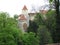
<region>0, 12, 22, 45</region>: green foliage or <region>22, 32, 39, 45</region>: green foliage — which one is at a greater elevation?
<region>0, 12, 22, 45</region>: green foliage

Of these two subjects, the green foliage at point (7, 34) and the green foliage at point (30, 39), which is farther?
the green foliage at point (30, 39)

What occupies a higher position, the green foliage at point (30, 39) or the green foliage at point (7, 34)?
the green foliage at point (7, 34)

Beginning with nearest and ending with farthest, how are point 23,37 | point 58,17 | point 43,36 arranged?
point 58,17
point 23,37
point 43,36

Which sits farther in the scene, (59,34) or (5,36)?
(5,36)

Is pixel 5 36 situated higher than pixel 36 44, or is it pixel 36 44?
pixel 5 36

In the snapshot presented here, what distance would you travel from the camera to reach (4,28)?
29094mm

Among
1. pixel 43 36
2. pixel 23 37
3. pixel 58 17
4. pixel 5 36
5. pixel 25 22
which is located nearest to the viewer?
pixel 58 17

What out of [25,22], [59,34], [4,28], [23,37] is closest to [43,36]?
[23,37]

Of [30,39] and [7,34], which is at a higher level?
[7,34]

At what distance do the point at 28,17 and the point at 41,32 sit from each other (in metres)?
38.6

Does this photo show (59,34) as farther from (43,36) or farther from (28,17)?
(28,17)

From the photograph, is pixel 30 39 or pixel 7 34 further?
pixel 30 39

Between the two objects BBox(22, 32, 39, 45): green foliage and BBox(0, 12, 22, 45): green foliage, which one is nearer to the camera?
BBox(0, 12, 22, 45): green foliage

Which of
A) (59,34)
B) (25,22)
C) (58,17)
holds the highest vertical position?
(58,17)
